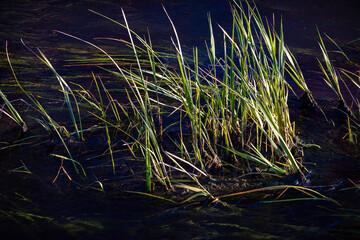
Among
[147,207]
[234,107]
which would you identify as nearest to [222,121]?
[234,107]

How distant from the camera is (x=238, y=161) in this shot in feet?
6.63

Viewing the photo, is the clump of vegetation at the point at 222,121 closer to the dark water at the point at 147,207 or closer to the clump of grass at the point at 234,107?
the clump of grass at the point at 234,107

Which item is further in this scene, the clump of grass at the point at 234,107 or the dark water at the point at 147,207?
the clump of grass at the point at 234,107

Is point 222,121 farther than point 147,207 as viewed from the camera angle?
Yes

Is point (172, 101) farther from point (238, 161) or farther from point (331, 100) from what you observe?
point (331, 100)

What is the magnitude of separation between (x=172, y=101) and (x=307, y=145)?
42.1 inches

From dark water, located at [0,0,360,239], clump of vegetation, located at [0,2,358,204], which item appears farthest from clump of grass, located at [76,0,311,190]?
dark water, located at [0,0,360,239]

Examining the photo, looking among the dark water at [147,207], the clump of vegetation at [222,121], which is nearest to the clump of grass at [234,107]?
the clump of vegetation at [222,121]

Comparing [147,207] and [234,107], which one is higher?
[234,107]

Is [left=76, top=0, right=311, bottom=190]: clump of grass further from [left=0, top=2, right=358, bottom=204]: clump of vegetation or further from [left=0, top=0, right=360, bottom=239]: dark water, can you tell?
[left=0, top=0, right=360, bottom=239]: dark water

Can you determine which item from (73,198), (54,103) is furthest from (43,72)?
(73,198)

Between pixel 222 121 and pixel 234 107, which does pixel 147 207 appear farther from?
pixel 234 107

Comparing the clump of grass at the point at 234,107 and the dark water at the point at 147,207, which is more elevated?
the clump of grass at the point at 234,107

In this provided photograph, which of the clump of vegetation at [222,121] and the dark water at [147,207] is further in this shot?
the clump of vegetation at [222,121]
